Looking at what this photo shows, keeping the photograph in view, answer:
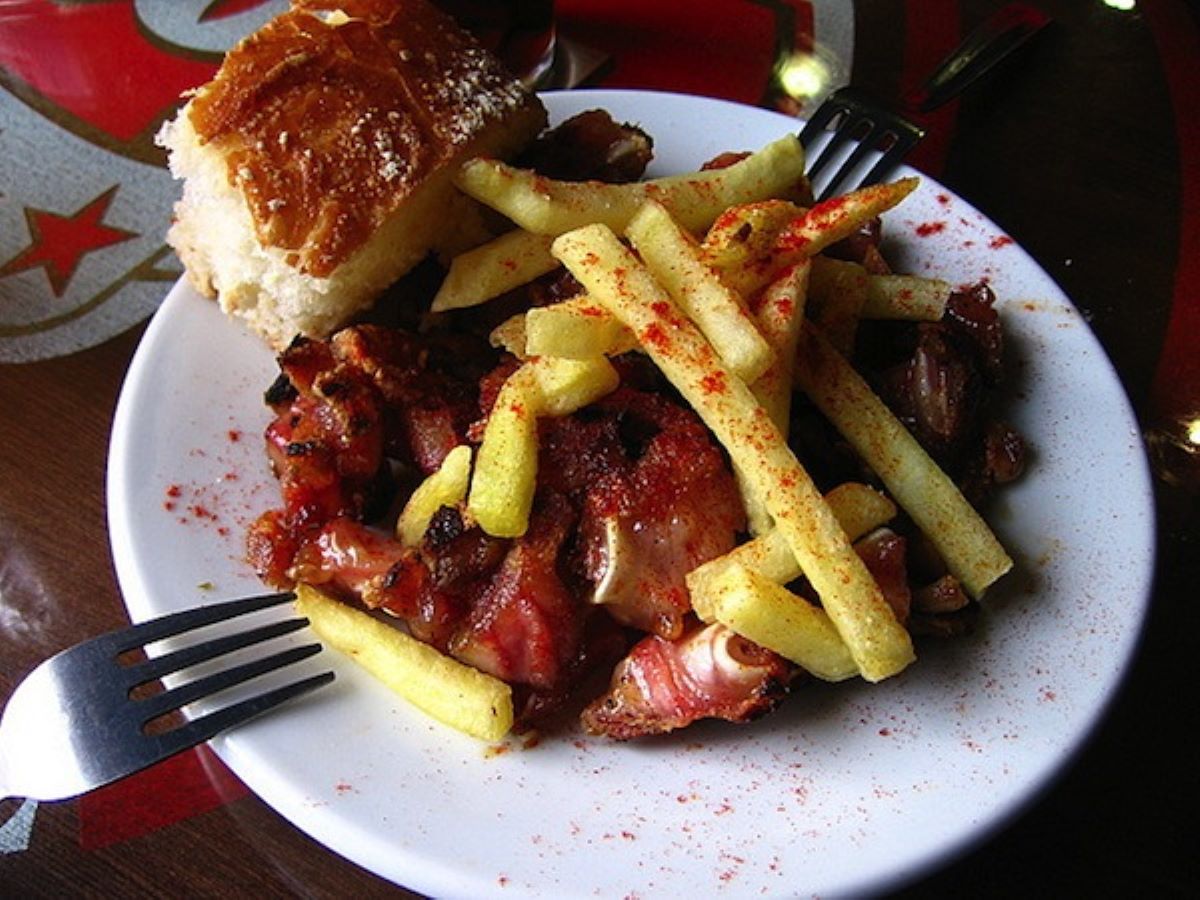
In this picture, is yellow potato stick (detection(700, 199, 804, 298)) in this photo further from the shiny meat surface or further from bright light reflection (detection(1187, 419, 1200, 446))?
bright light reflection (detection(1187, 419, 1200, 446))

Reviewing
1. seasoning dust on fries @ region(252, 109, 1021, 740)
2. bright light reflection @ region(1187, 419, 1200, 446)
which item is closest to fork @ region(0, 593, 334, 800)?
seasoning dust on fries @ region(252, 109, 1021, 740)

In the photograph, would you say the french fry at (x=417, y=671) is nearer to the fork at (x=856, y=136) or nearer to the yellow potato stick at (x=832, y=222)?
the yellow potato stick at (x=832, y=222)

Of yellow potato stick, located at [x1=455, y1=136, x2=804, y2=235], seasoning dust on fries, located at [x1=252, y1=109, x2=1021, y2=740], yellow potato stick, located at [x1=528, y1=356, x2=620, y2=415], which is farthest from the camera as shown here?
yellow potato stick, located at [x1=455, y1=136, x2=804, y2=235]

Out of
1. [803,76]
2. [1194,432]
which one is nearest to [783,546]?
[1194,432]

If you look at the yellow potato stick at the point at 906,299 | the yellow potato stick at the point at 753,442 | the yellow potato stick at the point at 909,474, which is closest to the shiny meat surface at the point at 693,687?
the yellow potato stick at the point at 753,442

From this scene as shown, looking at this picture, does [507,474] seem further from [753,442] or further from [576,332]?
[753,442]

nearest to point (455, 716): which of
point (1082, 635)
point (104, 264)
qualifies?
point (1082, 635)
